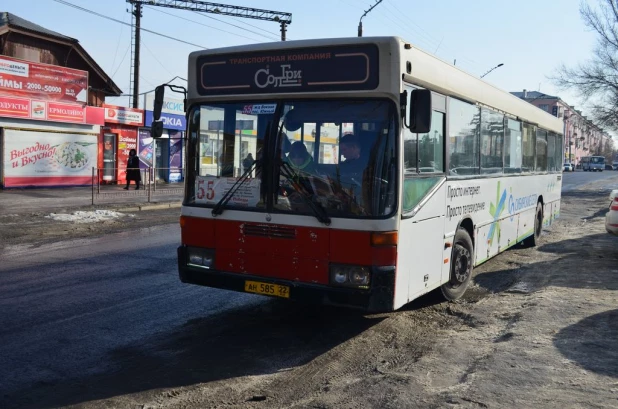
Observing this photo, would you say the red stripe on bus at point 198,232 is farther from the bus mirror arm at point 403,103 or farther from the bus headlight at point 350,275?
the bus mirror arm at point 403,103

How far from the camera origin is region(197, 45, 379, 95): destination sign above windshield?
5875 millimetres

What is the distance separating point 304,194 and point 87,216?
1270 centimetres

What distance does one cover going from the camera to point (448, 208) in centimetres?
738

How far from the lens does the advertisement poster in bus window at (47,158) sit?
24458mm

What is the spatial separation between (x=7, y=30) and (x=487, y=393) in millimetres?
27817

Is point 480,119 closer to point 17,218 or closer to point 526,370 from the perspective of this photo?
point 526,370

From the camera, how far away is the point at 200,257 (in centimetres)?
663

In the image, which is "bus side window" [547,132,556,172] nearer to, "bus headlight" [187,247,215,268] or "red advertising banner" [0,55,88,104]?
"bus headlight" [187,247,215,268]

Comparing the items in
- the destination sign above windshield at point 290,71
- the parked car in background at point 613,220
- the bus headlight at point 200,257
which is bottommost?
the bus headlight at point 200,257

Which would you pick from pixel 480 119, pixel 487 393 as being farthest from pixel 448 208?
pixel 487 393

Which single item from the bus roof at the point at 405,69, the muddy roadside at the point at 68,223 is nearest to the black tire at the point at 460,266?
the bus roof at the point at 405,69

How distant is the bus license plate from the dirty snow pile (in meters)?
11.5

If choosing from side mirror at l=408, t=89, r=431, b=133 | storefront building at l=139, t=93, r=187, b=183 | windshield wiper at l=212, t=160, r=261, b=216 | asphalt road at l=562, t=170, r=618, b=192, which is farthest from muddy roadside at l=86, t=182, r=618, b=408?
asphalt road at l=562, t=170, r=618, b=192

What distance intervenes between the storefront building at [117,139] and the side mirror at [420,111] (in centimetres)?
2497
